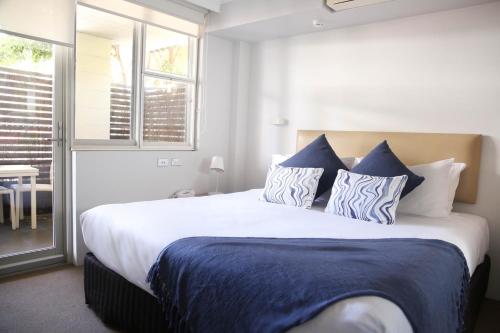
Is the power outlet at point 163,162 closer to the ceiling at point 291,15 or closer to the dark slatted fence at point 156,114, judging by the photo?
the dark slatted fence at point 156,114

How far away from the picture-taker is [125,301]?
81.8 inches

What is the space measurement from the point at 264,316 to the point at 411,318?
497 millimetres

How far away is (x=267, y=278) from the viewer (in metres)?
1.40

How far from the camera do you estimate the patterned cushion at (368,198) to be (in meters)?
2.42

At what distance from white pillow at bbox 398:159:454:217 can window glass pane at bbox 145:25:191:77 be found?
2689mm

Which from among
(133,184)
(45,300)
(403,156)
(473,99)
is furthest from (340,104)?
(45,300)

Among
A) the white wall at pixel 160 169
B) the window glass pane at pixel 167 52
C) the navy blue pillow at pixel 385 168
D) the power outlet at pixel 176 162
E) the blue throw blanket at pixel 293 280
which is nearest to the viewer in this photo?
the blue throw blanket at pixel 293 280

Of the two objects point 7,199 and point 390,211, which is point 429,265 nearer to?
point 390,211

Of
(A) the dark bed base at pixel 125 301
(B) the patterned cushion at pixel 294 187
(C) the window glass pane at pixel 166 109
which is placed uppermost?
(C) the window glass pane at pixel 166 109

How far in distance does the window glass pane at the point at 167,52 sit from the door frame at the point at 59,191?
0.86m

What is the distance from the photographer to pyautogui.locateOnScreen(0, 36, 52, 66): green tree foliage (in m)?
2.86

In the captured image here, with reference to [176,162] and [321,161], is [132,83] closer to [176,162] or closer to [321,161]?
[176,162]

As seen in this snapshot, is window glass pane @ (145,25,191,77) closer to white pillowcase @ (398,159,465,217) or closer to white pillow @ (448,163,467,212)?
white pillowcase @ (398,159,465,217)

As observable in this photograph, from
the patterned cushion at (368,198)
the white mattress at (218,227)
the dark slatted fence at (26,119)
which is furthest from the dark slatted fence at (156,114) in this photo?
the patterned cushion at (368,198)
